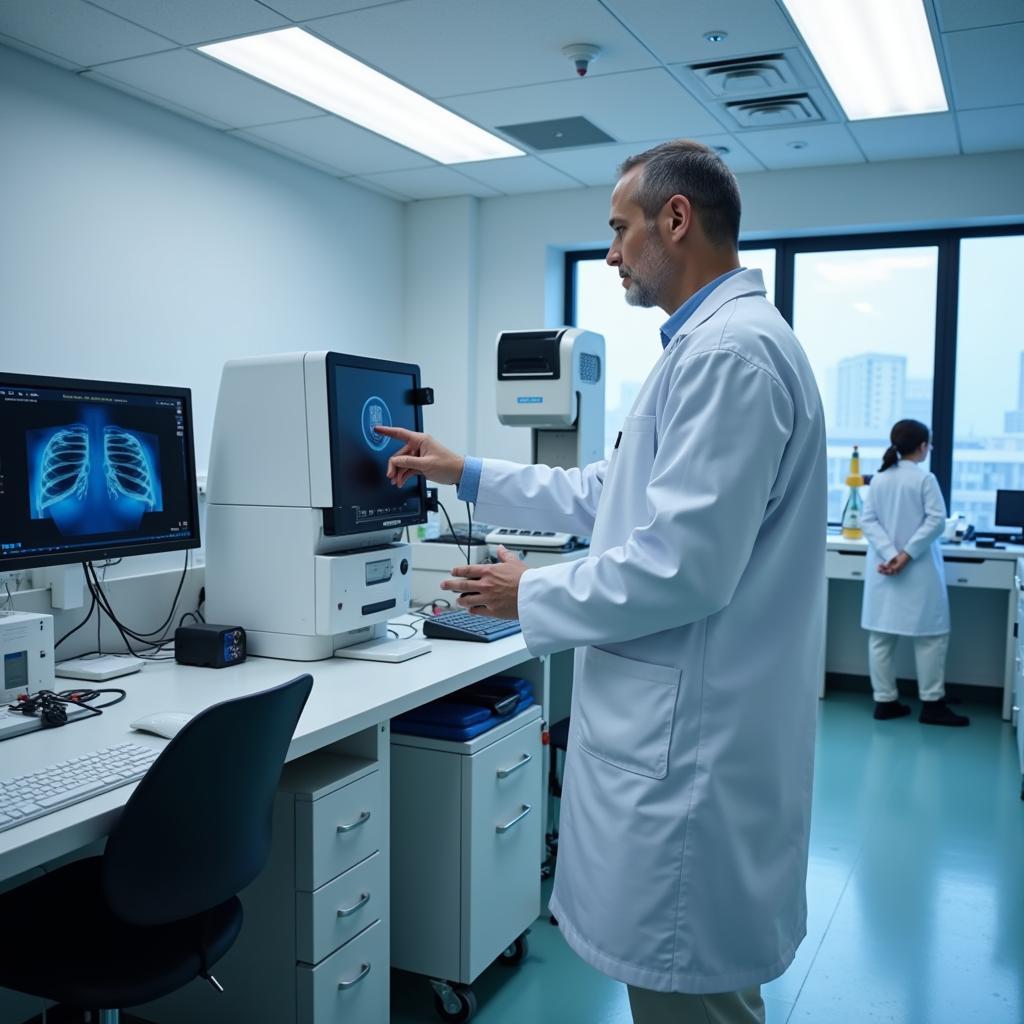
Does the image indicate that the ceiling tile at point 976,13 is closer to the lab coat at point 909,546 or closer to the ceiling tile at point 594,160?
the ceiling tile at point 594,160

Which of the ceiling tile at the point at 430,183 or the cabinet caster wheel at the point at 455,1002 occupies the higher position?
the ceiling tile at the point at 430,183

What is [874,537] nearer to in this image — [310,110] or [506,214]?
[506,214]

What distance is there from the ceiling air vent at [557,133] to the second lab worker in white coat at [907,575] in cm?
189

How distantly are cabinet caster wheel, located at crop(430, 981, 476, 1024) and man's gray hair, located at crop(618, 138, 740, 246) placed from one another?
5.05 ft

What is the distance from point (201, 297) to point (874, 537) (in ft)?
10.3

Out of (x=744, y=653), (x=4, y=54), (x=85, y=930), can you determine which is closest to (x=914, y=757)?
(x=744, y=653)

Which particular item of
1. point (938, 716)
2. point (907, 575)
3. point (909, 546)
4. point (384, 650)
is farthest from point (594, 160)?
point (384, 650)

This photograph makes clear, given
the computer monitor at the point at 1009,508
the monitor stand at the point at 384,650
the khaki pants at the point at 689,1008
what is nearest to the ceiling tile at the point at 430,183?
the computer monitor at the point at 1009,508

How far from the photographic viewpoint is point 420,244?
18.5 ft

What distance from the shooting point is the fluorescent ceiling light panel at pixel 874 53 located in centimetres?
312

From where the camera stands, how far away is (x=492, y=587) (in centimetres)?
133

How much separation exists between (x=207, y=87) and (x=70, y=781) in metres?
3.24

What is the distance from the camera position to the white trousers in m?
4.43

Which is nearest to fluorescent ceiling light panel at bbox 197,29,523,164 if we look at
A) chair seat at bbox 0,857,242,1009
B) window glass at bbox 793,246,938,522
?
window glass at bbox 793,246,938,522
